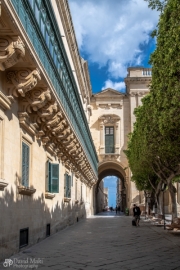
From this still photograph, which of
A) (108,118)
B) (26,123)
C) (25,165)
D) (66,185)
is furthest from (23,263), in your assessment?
(108,118)

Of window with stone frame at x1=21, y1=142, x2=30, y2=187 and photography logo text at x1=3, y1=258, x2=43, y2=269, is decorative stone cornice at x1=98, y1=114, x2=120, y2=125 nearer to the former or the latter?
window with stone frame at x1=21, y1=142, x2=30, y2=187

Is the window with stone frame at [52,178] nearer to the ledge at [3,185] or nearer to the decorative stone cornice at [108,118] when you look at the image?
the ledge at [3,185]

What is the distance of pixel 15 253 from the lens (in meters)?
10.3

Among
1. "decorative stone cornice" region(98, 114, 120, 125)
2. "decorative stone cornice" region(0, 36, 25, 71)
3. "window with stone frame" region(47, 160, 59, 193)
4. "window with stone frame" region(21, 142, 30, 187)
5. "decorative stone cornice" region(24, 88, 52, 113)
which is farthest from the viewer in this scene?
"decorative stone cornice" region(98, 114, 120, 125)

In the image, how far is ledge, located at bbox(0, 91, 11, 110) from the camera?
8.99m

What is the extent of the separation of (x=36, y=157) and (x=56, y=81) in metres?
2.74

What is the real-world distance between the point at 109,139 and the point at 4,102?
39.9m

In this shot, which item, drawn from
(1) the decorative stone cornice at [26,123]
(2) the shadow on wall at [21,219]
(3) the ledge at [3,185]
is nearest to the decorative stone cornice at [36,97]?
(1) the decorative stone cornice at [26,123]

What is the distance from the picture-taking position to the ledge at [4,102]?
29.5ft

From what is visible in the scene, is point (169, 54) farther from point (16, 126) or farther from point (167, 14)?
point (16, 126)

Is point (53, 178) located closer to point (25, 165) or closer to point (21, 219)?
point (25, 165)

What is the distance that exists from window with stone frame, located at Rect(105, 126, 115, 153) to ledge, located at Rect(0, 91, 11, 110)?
39060mm

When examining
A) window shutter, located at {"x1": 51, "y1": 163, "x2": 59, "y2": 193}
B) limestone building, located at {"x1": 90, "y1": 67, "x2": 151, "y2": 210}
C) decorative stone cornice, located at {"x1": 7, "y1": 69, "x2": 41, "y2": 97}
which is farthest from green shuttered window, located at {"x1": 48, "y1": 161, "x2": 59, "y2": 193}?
limestone building, located at {"x1": 90, "y1": 67, "x2": 151, "y2": 210}

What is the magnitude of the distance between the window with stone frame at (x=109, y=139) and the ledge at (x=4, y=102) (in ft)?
128
